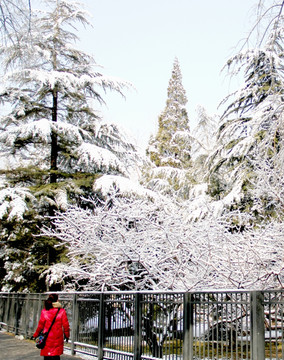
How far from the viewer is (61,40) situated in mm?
20391

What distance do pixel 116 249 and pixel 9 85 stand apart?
1104 centimetres

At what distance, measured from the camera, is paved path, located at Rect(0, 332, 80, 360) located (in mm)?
10492

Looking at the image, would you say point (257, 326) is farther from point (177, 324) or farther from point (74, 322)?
point (74, 322)

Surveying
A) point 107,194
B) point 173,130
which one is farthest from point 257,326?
point 173,130

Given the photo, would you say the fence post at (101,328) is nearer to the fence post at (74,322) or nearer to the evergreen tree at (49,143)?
the fence post at (74,322)

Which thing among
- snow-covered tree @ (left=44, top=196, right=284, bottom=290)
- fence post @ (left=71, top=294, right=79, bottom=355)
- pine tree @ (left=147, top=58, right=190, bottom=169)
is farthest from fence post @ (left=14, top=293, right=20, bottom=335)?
pine tree @ (left=147, top=58, right=190, bottom=169)

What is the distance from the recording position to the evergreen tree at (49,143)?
57.1ft

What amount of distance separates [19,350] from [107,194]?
21.8 feet

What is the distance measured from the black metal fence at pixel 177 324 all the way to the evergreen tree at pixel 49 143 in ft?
18.2

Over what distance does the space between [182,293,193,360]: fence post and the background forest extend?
1312mm

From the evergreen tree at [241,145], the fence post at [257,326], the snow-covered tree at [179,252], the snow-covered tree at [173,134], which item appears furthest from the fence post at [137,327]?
the snow-covered tree at [173,134]

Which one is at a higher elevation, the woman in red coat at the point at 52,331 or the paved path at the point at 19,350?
the woman in red coat at the point at 52,331

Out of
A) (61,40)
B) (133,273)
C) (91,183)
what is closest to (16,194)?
(91,183)

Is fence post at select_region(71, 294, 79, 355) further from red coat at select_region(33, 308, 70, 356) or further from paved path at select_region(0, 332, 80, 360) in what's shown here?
red coat at select_region(33, 308, 70, 356)
